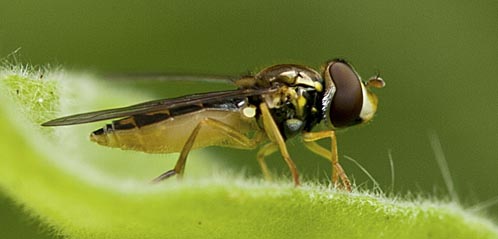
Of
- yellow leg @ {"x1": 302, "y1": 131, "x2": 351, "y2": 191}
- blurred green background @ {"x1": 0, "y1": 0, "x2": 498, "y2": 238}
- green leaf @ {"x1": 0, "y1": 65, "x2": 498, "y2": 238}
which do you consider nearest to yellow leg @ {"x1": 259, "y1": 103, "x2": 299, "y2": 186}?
yellow leg @ {"x1": 302, "y1": 131, "x2": 351, "y2": 191}

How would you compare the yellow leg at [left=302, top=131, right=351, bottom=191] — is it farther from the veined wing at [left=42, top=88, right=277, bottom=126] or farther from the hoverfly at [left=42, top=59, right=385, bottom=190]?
the veined wing at [left=42, top=88, right=277, bottom=126]

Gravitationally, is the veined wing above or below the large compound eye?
above

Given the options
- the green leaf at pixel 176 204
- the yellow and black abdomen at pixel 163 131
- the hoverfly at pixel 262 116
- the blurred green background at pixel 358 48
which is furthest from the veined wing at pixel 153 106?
the blurred green background at pixel 358 48

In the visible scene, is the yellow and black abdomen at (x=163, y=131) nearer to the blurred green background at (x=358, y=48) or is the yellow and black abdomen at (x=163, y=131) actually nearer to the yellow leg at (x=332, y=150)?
the yellow leg at (x=332, y=150)

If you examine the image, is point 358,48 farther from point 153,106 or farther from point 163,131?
point 153,106

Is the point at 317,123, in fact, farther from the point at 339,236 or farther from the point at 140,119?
the point at 339,236

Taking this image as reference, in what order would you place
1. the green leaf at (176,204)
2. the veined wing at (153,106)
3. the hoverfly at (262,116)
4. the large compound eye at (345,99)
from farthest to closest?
the large compound eye at (345,99) → the hoverfly at (262,116) → the veined wing at (153,106) → the green leaf at (176,204)

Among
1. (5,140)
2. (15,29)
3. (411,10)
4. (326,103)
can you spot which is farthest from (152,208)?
(411,10)
